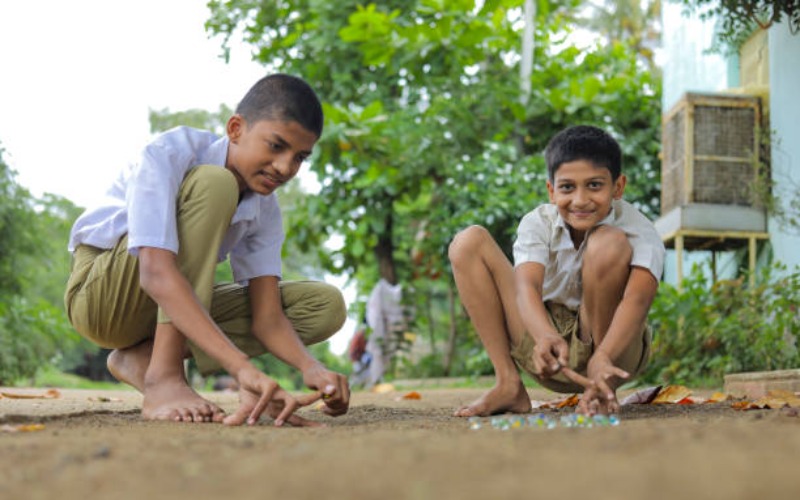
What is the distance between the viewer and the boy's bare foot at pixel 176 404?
2.46 metres

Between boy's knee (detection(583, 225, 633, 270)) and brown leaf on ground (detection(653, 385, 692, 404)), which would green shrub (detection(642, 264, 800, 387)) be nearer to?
brown leaf on ground (detection(653, 385, 692, 404))

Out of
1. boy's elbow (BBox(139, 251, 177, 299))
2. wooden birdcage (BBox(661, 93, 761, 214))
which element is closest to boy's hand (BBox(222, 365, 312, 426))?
boy's elbow (BBox(139, 251, 177, 299))

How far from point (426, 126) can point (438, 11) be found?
1108mm

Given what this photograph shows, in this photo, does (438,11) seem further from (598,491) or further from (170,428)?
(598,491)

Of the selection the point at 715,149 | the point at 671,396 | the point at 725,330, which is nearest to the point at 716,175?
the point at 715,149

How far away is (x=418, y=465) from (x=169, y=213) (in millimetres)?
1507

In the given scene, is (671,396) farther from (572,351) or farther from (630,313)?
(630,313)

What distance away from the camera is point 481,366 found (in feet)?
27.6

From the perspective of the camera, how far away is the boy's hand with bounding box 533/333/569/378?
258cm

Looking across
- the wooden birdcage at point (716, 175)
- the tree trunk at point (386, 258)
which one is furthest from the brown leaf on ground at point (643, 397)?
the tree trunk at point (386, 258)

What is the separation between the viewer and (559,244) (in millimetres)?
3066

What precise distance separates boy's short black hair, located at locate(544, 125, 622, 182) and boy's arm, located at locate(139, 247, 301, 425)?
49.8 inches

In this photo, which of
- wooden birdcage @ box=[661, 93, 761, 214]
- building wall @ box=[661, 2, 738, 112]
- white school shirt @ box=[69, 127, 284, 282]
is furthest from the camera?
building wall @ box=[661, 2, 738, 112]

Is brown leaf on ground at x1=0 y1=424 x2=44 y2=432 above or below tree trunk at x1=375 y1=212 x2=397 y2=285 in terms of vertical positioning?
below
